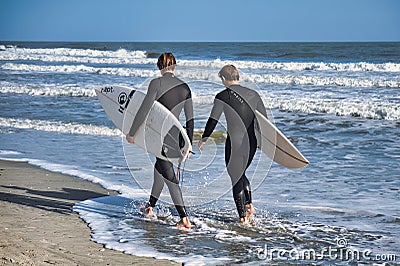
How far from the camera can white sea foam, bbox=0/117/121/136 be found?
11.7 meters

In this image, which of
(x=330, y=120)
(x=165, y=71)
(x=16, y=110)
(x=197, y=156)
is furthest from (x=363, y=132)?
(x=16, y=110)

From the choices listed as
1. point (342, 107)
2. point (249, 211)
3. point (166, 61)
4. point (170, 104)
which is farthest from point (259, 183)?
point (342, 107)

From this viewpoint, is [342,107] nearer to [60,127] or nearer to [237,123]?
[60,127]

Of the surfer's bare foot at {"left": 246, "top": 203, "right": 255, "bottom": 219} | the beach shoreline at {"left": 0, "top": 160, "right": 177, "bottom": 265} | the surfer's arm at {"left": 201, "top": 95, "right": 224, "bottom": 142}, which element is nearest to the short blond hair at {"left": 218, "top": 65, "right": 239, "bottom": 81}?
the surfer's arm at {"left": 201, "top": 95, "right": 224, "bottom": 142}

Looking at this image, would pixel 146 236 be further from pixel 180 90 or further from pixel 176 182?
pixel 180 90

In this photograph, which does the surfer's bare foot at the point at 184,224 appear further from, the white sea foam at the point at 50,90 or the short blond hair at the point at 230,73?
the white sea foam at the point at 50,90

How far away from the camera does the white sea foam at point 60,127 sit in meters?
11.7

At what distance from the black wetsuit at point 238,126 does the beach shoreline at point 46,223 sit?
143 centimetres

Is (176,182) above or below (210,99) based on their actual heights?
below

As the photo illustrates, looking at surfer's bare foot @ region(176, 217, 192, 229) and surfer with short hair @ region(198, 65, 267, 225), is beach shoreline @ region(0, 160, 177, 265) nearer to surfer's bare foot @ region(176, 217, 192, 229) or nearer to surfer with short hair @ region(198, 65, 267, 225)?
surfer's bare foot @ region(176, 217, 192, 229)

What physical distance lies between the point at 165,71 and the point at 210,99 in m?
9.42

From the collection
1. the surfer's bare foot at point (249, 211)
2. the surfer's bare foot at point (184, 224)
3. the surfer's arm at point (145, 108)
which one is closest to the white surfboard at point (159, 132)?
the surfer's arm at point (145, 108)

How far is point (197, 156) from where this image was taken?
8945mm

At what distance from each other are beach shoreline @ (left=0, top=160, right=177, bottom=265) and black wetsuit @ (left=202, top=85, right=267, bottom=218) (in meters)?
1.43
